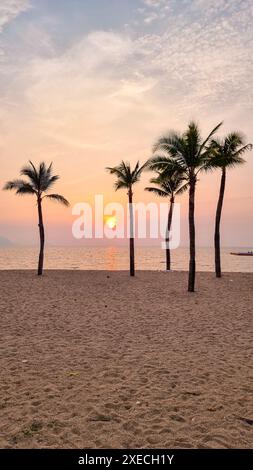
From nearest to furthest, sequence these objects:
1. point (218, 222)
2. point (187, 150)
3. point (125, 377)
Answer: point (125, 377), point (187, 150), point (218, 222)

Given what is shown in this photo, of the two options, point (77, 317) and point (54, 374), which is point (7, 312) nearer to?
point (77, 317)

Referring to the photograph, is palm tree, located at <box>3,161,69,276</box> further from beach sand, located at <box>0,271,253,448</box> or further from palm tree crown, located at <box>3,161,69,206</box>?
beach sand, located at <box>0,271,253,448</box>

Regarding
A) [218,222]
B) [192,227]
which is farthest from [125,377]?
[218,222]

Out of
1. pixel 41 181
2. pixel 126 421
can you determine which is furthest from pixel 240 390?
pixel 41 181

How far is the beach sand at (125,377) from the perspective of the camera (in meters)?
4.90

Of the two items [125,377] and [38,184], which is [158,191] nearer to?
[38,184]

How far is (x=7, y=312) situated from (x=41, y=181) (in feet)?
60.2

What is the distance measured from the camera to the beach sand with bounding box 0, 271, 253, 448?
4902mm

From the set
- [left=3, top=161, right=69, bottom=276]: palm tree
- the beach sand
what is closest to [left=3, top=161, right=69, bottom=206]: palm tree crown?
[left=3, top=161, right=69, bottom=276]: palm tree

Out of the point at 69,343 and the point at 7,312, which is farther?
the point at 7,312

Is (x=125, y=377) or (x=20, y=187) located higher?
(x=20, y=187)

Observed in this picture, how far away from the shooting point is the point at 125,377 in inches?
276

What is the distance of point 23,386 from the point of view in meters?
6.54

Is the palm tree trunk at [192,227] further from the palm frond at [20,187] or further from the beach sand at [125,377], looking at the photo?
the palm frond at [20,187]
